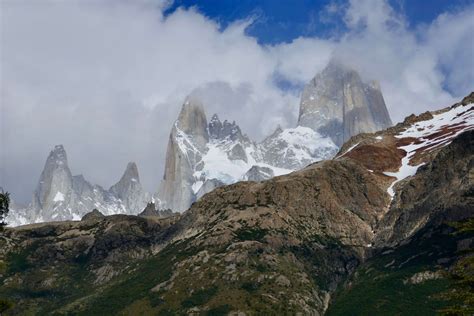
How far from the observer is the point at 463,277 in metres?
55.5

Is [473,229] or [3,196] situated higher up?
[3,196]

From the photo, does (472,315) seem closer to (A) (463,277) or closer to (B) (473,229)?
(A) (463,277)

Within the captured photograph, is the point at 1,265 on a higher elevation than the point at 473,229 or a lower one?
higher

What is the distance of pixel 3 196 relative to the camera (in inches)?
2222

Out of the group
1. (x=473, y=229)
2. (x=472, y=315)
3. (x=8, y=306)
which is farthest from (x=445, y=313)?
(x=8, y=306)

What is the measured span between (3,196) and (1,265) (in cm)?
611

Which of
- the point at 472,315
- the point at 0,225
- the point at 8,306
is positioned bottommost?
the point at 472,315

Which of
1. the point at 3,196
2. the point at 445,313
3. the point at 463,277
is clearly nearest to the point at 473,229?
the point at 463,277

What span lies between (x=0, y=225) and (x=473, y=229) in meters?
42.0

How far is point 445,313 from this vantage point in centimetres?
5575

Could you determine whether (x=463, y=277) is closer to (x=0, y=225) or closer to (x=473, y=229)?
(x=473, y=229)

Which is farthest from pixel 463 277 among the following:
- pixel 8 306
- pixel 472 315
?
pixel 8 306

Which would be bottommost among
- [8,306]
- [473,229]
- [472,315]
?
[472,315]

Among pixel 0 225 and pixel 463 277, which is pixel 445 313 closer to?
pixel 463 277
